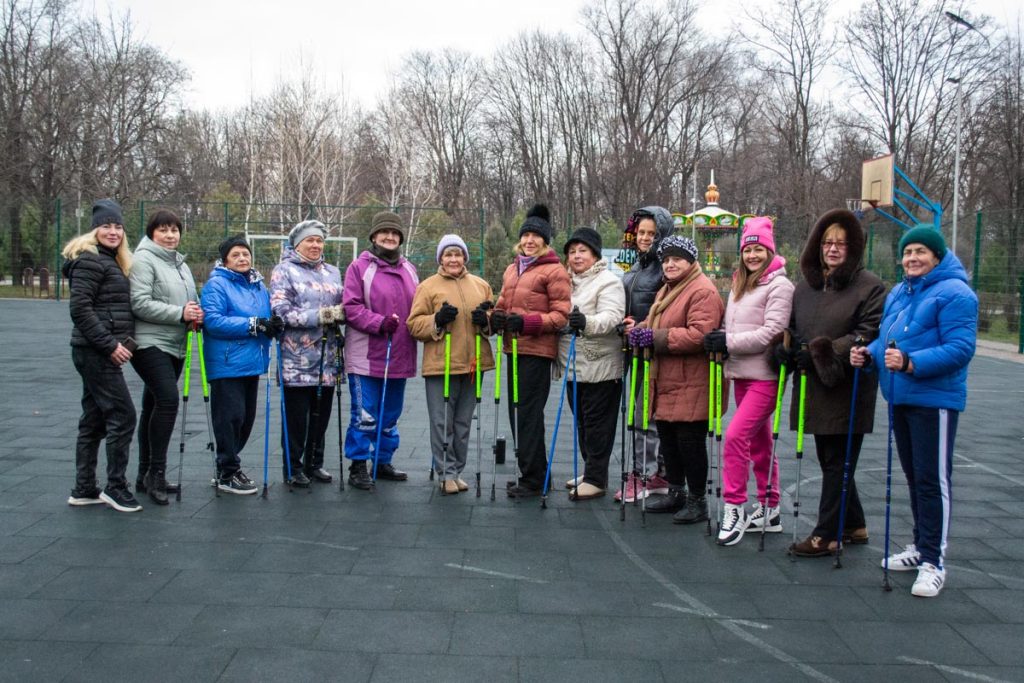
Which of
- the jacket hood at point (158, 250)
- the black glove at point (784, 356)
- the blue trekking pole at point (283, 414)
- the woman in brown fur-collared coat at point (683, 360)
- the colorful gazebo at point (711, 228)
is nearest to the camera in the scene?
the black glove at point (784, 356)

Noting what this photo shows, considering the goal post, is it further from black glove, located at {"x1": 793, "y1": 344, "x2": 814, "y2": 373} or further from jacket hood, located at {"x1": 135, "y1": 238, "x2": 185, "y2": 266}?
black glove, located at {"x1": 793, "y1": 344, "x2": 814, "y2": 373}

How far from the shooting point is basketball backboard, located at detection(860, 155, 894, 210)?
23.8 m

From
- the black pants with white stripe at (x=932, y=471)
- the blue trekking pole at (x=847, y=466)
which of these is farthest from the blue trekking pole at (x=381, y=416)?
the black pants with white stripe at (x=932, y=471)

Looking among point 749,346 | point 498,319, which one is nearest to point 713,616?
point 749,346

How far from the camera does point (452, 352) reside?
5.94m

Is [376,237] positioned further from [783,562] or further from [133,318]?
[783,562]

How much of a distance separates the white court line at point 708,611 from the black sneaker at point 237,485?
7.89 ft

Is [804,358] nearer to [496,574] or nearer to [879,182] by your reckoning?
[496,574]

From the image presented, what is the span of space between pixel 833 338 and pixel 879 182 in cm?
2195

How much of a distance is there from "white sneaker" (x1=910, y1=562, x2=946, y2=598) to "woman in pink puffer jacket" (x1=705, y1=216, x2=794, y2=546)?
35.6 inches

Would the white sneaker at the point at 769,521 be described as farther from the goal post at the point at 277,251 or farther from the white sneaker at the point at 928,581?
the goal post at the point at 277,251

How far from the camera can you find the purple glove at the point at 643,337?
5262 millimetres

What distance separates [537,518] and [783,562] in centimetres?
150

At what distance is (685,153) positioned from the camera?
45812mm
